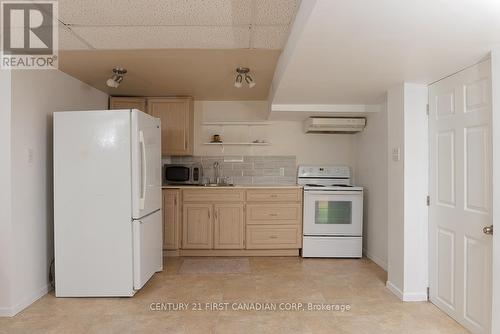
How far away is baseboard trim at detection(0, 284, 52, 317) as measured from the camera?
262 cm

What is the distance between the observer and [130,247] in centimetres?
294

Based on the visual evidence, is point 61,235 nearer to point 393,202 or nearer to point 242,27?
point 242,27

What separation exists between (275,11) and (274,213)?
282 centimetres

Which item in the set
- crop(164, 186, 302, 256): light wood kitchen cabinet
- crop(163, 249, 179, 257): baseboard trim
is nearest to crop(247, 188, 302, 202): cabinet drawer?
crop(164, 186, 302, 256): light wood kitchen cabinet

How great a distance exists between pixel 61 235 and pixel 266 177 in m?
2.80

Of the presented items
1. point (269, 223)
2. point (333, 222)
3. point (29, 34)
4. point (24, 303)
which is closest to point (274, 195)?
point (269, 223)

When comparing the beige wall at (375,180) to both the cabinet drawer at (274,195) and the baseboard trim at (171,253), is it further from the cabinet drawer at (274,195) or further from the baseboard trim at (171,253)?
the baseboard trim at (171,253)

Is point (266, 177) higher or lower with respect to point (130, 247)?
higher

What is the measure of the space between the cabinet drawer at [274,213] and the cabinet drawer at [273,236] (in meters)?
0.06

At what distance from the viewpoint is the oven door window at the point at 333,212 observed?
13.9 feet

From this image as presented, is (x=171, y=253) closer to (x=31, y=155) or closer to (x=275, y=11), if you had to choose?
(x=31, y=155)

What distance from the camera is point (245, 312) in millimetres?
2705

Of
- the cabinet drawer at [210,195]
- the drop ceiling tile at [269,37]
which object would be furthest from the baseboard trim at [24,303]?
the drop ceiling tile at [269,37]

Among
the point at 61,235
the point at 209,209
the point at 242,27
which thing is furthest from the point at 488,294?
the point at 61,235
